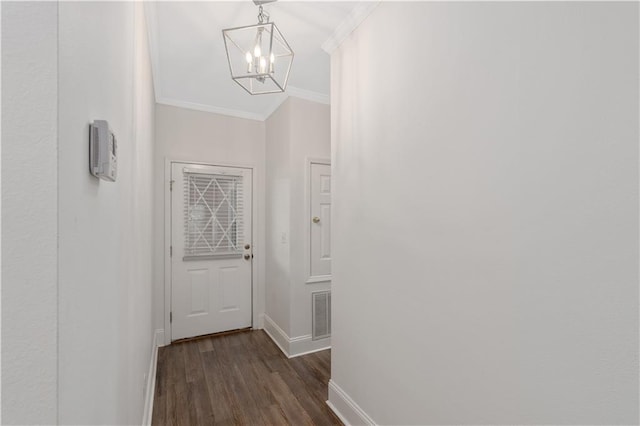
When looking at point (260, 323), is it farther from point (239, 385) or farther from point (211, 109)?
point (211, 109)

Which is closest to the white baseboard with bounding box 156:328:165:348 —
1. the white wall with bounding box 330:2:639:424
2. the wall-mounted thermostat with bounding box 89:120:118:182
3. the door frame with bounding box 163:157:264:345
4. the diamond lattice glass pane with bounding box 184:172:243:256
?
the door frame with bounding box 163:157:264:345

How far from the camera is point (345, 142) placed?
2021 millimetres

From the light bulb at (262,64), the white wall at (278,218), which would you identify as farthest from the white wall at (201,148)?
the light bulb at (262,64)

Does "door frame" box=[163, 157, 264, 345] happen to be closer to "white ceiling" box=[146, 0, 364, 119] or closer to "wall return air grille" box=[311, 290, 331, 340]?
"white ceiling" box=[146, 0, 364, 119]

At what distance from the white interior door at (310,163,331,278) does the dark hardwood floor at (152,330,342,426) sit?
879 mm

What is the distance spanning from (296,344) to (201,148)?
2356 mm

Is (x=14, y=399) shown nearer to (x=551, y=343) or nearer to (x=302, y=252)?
(x=551, y=343)

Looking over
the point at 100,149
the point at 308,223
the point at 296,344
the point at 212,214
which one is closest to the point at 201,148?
the point at 212,214

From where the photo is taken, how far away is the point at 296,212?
3051 millimetres

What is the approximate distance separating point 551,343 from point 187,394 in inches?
95.7

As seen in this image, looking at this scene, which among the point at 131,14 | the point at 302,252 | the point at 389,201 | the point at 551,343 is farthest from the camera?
the point at 302,252

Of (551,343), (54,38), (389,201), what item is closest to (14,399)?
(54,38)

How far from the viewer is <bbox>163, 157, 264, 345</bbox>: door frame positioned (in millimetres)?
3191

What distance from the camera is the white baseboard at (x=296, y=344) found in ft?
9.57
